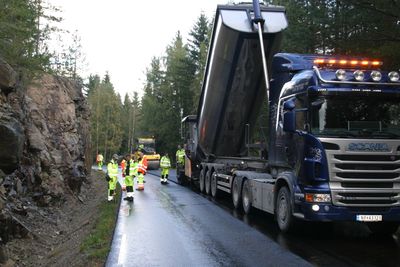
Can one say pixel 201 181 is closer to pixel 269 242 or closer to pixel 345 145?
pixel 269 242

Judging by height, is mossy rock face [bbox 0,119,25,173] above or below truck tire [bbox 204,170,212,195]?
above

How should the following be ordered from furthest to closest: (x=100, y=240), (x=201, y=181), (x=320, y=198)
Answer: (x=201, y=181), (x=100, y=240), (x=320, y=198)

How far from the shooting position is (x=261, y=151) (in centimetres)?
1254

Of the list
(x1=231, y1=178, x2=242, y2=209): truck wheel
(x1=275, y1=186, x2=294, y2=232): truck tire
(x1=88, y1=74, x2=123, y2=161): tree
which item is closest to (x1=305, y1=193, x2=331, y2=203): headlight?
(x1=275, y1=186, x2=294, y2=232): truck tire

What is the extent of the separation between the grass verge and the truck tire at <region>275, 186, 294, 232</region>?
328 centimetres

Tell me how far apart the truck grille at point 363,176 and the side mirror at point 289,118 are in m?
0.84

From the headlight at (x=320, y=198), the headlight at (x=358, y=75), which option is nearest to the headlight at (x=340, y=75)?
the headlight at (x=358, y=75)

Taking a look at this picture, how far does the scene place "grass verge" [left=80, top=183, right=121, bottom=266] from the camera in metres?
7.35

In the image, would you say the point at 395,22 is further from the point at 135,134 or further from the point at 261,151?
the point at 135,134

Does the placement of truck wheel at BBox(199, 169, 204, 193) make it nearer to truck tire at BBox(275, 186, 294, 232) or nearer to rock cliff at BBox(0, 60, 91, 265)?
rock cliff at BBox(0, 60, 91, 265)

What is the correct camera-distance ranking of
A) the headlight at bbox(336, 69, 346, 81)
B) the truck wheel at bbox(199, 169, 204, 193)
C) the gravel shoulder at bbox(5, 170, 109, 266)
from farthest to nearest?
the truck wheel at bbox(199, 169, 204, 193), the headlight at bbox(336, 69, 346, 81), the gravel shoulder at bbox(5, 170, 109, 266)

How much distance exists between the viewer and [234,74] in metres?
13.8

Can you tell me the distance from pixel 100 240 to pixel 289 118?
3.99 meters

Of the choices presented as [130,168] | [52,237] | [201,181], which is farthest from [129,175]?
[52,237]
